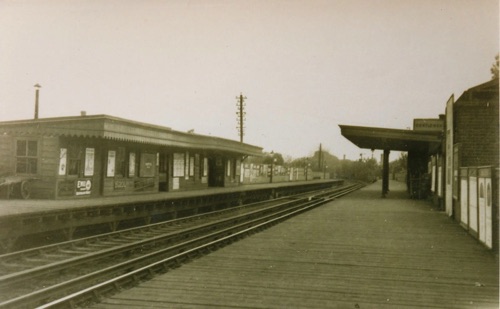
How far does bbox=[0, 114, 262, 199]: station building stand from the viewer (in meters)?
13.7

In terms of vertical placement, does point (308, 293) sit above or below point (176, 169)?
below

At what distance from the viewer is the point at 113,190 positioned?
53.4 ft

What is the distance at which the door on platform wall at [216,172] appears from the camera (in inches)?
1095

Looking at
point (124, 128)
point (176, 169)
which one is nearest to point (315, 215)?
point (124, 128)

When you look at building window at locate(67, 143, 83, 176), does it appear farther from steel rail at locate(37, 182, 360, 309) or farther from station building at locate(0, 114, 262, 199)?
steel rail at locate(37, 182, 360, 309)

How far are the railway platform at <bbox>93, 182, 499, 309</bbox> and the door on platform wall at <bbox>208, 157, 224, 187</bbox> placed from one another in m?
17.5

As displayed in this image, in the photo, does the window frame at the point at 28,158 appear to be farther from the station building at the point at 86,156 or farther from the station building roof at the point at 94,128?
the station building roof at the point at 94,128

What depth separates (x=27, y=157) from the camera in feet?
45.5

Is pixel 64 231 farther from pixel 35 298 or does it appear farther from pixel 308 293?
pixel 308 293

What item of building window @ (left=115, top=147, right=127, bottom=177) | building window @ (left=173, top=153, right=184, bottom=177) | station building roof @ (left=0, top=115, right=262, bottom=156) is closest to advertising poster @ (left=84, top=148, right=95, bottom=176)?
station building roof @ (left=0, top=115, right=262, bottom=156)

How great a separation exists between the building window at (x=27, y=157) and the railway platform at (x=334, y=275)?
7641 mm

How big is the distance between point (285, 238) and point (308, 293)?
178 inches

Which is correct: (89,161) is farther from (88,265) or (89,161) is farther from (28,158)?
(88,265)

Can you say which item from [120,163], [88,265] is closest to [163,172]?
[120,163]
